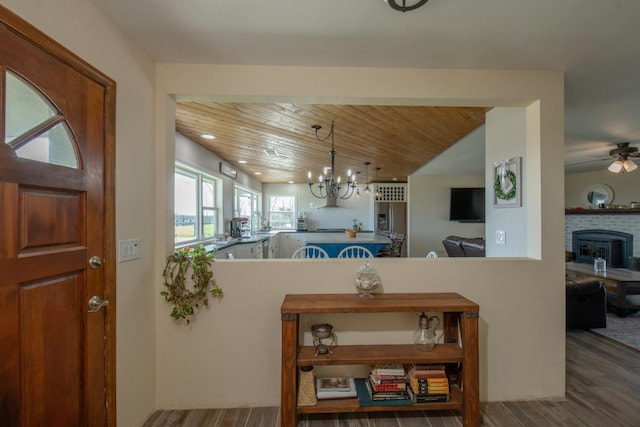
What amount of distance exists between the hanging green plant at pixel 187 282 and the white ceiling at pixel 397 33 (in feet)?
4.36

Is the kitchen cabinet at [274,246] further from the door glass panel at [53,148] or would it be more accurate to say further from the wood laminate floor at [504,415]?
the door glass panel at [53,148]

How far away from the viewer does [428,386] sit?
1.70 meters

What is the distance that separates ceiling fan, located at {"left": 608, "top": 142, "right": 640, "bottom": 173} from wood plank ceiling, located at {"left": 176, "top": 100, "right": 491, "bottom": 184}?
87.9 inches

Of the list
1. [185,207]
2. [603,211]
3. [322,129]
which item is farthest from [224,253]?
[603,211]

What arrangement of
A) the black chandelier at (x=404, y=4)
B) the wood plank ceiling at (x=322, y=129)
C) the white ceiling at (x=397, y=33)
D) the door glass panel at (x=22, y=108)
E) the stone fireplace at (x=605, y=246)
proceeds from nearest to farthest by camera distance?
the door glass panel at (x=22, y=108) < the black chandelier at (x=404, y=4) < the white ceiling at (x=397, y=33) < the wood plank ceiling at (x=322, y=129) < the stone fireplace at (x=605, y=246)

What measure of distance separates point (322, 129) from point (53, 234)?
9.01 feet

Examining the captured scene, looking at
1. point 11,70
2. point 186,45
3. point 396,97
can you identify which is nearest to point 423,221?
point 396,97

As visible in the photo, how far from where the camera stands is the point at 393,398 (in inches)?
67.4

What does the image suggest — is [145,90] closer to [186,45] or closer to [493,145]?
[186,45]

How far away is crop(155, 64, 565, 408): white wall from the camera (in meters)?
1.90

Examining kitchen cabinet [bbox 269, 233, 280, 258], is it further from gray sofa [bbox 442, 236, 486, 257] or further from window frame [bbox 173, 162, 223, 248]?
gray sofa [bbox 442, 236, 486, 257]

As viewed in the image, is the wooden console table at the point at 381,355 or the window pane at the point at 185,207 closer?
the wooden console table at the point at 381,355

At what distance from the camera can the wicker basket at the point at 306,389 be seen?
66.2 inches

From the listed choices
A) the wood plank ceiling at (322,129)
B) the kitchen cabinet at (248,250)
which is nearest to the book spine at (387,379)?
the wood plank ceiling at (322,129)
